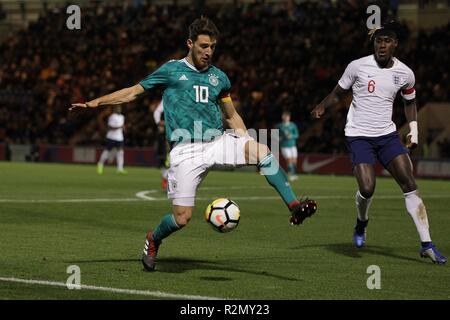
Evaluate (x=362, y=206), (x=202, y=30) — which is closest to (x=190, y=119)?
(x=202, y=30)

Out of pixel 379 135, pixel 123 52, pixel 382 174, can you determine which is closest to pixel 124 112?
pixel 123 52

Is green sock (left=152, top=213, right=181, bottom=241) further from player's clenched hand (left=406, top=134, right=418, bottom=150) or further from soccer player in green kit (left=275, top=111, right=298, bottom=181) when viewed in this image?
soccer player in green kit (left=275, top=111, right=298, bottom=181)

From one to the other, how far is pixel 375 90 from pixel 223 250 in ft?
9.14

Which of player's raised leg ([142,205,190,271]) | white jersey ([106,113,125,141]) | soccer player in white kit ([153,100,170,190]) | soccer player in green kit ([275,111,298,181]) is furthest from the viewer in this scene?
white jersey ([106,113,125,141])

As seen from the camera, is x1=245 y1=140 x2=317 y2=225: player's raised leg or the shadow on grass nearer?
x1=245 y1=140 x2=317 y2=225: player's raised leg

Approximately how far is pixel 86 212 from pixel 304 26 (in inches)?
Answer: 1049

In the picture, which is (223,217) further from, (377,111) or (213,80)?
(377,111)

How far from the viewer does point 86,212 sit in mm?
18281

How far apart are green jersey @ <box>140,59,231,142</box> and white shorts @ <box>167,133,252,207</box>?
10cm

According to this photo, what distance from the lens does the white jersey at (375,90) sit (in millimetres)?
12625

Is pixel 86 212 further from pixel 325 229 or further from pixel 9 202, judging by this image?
pixel 325 229

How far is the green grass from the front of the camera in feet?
31.4

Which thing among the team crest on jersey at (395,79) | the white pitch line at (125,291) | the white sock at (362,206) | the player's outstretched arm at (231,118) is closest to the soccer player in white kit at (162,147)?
the white sock at (362,206)

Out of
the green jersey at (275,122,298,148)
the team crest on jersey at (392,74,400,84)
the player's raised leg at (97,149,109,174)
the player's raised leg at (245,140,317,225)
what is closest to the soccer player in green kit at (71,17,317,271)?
the player's raised leg at (245,140,317,225)
